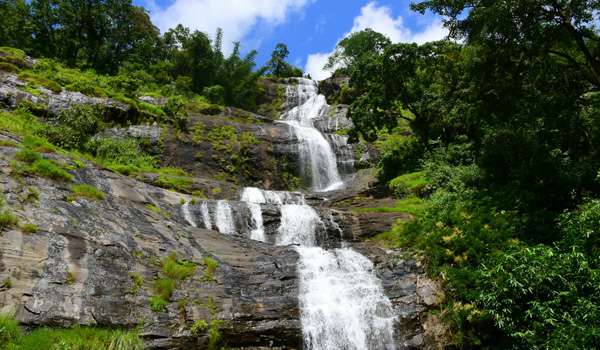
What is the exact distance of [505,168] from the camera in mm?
12250

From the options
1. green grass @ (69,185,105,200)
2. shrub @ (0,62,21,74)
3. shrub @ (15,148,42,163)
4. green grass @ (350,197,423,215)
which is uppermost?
shrub @ (0,62,21,74)

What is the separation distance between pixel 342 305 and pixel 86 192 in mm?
8139

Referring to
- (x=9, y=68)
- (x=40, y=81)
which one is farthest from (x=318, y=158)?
(x=9, y=68)

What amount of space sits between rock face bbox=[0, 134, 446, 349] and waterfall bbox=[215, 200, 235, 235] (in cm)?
202

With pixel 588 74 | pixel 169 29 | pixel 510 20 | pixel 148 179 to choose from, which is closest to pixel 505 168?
pixel 588 74

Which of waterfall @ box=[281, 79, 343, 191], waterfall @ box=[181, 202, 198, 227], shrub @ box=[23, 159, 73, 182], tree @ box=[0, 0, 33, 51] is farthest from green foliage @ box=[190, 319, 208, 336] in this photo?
tree @ box=[0, 0, 33, 51]

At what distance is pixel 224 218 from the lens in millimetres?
14141

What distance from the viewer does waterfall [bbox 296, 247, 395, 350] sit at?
28.2 feet

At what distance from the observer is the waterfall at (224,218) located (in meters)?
13.8

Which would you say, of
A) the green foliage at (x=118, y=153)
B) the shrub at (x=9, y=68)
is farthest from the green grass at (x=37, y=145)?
the shrub at (x=9, y=68)

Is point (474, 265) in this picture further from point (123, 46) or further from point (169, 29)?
point (169, 29)

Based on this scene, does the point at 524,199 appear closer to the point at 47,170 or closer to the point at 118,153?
the point at 47,170

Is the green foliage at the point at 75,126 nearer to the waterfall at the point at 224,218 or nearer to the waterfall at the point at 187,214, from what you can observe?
the waterfall at the point at 187,214

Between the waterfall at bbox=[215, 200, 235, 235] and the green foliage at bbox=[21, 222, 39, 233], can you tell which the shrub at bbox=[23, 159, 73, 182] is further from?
the waterfall at bbox=[215, 200, 235, 235]
